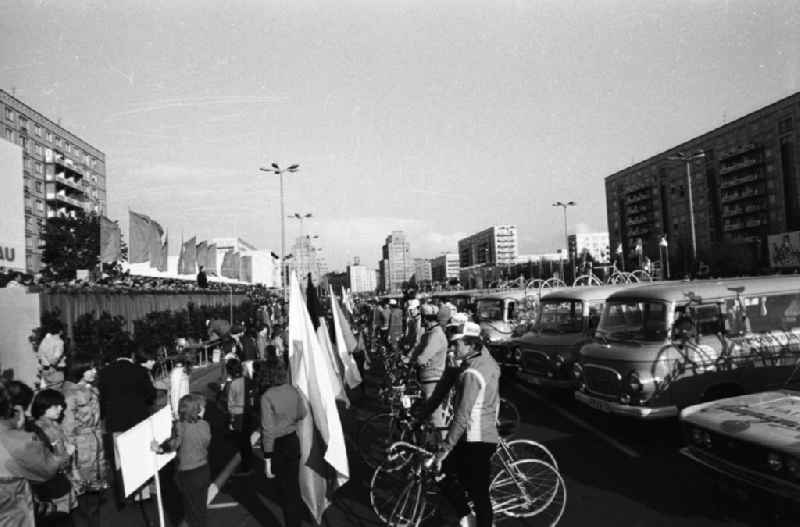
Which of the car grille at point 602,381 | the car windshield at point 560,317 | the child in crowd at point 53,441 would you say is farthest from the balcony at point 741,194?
the child in crowd at point 53,441

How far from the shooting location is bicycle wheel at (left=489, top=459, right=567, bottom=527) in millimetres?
5273

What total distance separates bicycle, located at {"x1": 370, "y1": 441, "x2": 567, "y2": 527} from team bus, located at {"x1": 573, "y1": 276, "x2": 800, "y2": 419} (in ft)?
11.2

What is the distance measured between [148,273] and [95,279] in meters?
6.69

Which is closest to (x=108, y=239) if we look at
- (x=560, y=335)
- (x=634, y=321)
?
(x=560, y=335)

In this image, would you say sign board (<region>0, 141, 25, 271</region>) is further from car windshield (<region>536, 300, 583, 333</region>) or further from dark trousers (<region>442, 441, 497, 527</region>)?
dark trousers (<region>442, 441, 497, 527</region>)

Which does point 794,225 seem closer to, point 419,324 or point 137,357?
point 419,324

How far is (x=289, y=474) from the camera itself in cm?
521

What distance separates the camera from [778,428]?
5.18 metres

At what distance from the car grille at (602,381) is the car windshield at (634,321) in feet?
2.39

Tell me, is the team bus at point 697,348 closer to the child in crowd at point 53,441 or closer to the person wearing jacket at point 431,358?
the person wearing jacket at point 431,358

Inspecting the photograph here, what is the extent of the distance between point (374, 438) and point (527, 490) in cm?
296

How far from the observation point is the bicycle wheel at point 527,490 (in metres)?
5.27

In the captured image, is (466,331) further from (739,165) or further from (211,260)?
(739,165)

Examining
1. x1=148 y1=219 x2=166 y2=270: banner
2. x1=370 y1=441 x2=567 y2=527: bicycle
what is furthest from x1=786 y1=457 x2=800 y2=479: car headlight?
x1=148 y1=219 x2=166 y2=270: banner
